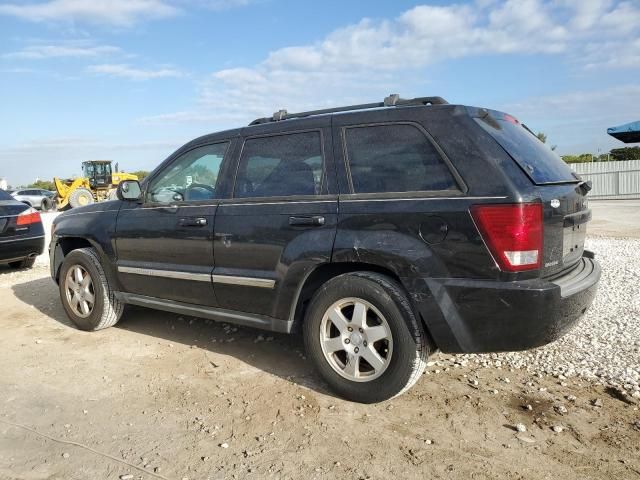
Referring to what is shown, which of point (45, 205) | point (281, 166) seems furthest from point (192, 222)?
point (45, 205)

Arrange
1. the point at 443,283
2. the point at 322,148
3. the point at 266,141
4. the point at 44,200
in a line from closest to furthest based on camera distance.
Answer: the point at 443,283 < the point at 322,148 < the point at 266,141 < the point at 44,200

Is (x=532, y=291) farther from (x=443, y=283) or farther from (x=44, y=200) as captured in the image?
(x=44, y=200)

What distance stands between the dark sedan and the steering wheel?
16.4 feet

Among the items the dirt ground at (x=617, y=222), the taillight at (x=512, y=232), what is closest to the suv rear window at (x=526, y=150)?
the taillight at (x=512, y=232)

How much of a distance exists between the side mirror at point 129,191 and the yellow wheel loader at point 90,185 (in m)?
23.5

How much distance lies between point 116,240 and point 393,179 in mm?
2802

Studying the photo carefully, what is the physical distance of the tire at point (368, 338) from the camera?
3.20 metres

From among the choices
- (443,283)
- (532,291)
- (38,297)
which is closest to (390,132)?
(443,283)

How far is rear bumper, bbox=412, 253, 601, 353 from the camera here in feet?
9.70

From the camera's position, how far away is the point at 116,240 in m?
4.85

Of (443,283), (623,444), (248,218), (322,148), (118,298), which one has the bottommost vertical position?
(623,444)

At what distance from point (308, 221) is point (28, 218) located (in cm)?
663

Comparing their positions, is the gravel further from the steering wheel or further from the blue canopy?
the blue canopy

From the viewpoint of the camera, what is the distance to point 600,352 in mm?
4109
